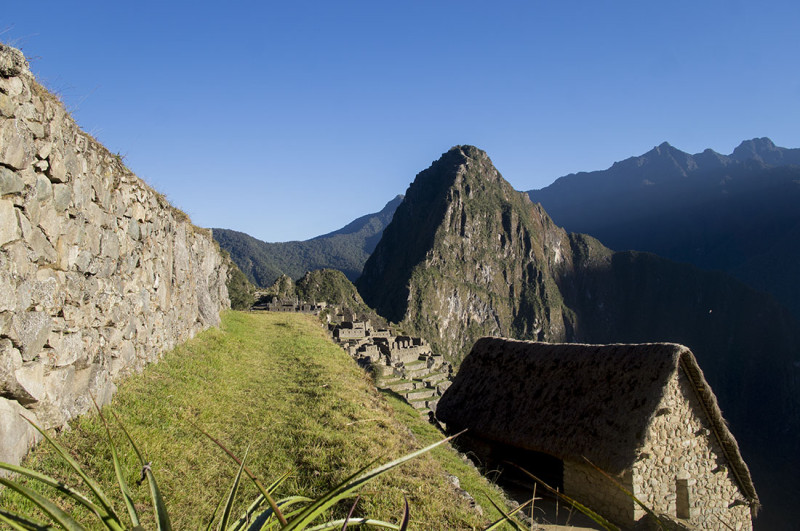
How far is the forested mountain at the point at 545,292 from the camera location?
12444 centimetres

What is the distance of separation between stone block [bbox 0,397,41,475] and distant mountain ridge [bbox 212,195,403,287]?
78283 millimetres

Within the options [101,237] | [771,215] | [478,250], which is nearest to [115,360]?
[101,237]

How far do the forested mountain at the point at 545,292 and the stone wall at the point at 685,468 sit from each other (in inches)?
3996

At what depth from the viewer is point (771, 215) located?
186750 millimetres

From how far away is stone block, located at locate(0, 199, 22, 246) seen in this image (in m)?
3.89

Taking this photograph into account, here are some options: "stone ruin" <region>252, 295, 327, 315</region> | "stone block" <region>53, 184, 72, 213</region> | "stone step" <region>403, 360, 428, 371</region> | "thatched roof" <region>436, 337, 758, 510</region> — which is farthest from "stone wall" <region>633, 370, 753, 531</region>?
"stone ruin" <region>252, 295, 327, 315</region>

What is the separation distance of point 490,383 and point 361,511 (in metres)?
9.12

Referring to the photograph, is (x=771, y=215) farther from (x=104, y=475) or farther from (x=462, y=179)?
(x=104, y=475)

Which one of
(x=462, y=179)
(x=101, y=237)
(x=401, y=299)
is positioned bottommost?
(x=401, y=299)

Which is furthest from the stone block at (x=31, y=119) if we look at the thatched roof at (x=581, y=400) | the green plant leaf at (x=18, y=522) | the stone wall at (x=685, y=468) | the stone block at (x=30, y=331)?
Result: the stone wall at (x=685, y=468)

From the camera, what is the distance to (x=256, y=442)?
5.52 m

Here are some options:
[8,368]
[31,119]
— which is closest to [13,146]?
[31,119]

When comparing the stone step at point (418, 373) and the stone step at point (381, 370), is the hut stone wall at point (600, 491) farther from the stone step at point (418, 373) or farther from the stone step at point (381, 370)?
the stone step at point (418, 373)

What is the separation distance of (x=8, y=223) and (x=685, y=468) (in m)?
11.5
